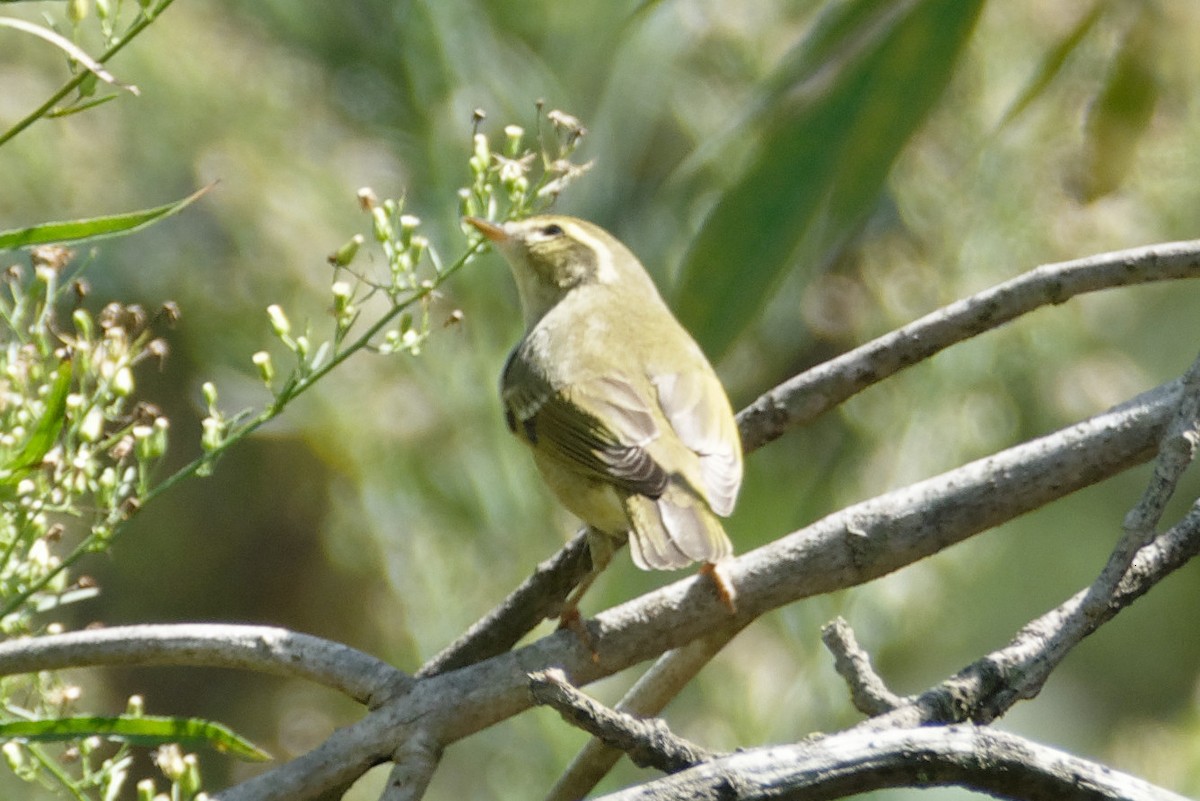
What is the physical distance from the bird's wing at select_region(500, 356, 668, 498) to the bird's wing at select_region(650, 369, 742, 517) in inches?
2.0

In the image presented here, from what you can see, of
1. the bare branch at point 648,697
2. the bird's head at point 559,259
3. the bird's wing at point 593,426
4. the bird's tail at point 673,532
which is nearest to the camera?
the bare branch at point 648,697

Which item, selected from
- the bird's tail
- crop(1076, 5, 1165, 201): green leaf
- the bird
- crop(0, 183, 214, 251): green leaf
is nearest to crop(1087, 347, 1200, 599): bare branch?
the bird

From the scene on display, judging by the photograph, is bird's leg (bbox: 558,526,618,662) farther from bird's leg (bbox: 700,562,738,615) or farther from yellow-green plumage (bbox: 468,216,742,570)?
bird's leg (bbox: 700,562,738,615)

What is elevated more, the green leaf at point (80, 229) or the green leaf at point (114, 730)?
the green leaf at point (80, 229)

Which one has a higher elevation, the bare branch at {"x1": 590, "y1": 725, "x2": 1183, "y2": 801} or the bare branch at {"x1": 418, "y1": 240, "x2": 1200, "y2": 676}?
the bare branch at {"x1": 418, "y1": 240, "x2": 1200, "y2": 676}

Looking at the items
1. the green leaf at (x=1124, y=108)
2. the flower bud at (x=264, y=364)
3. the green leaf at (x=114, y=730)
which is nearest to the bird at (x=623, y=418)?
the flower bud at (x=264, y=364)

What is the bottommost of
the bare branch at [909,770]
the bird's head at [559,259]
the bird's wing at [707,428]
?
the bare branch at [909,770]

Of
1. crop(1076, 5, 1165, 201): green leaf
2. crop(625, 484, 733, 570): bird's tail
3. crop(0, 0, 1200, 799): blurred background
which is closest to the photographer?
crop(625, 484, 733, 570): bird's tail

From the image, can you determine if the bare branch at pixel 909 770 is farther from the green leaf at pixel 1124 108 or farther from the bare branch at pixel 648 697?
the green leaf at pixel 1124 108

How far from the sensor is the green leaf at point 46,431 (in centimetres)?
136

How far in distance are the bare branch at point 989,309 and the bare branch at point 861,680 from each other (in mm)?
513

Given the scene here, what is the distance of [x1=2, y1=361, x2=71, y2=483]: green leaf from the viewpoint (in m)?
1.36

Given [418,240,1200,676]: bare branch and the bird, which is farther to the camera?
the bird

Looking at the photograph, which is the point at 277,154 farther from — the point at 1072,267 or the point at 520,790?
the point at 1072,267
